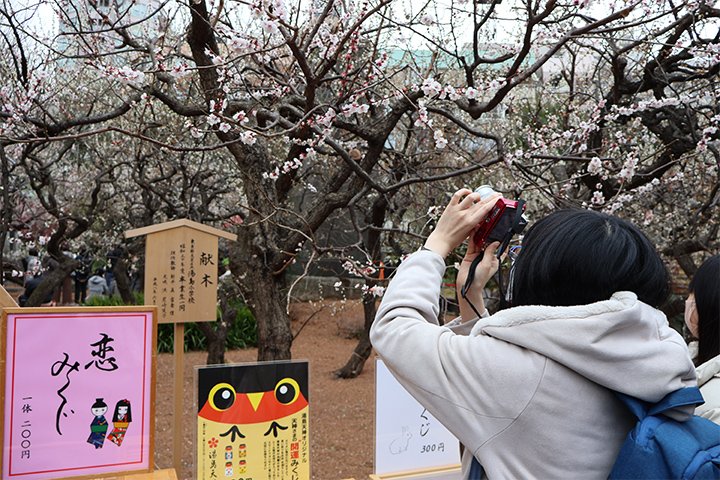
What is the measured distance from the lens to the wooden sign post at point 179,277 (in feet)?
10.4

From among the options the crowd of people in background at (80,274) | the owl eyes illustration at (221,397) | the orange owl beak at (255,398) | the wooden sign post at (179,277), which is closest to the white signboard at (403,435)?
the orange owl beak at (255,398)

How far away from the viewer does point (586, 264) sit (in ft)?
3.93

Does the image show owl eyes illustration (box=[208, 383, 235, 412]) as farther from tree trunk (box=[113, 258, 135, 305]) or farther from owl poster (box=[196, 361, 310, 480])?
tree trunk (box=[113, 258, 135, 305])

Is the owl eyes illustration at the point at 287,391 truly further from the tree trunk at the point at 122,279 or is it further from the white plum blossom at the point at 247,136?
the tree trunk at the point at 122,279

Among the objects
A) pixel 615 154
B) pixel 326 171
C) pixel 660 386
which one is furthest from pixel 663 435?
pixel 326 171

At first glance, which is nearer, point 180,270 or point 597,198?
point 180,270

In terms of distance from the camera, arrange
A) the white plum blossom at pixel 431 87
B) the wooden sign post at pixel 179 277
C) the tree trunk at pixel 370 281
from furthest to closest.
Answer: the tree trunk at pixel 370 281 < the white plum blossom at pixel 431 87 < the wooden sign post at pixel 179 277

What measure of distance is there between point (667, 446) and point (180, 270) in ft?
8.58

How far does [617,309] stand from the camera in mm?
1121

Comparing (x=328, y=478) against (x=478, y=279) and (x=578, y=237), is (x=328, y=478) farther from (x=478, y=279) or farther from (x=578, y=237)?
(x=578, y=237)

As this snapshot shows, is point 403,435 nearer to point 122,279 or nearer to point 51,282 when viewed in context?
point 51,282

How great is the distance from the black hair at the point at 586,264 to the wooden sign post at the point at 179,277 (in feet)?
7.63

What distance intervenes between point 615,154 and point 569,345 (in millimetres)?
6397

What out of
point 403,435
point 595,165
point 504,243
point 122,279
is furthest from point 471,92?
point 122,279
